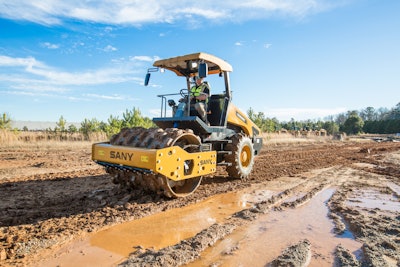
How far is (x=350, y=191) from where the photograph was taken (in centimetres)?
669

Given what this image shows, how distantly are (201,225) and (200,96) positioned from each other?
11.1ft

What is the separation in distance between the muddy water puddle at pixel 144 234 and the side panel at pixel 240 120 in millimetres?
2668

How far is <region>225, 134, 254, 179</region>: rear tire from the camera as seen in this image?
7.12m

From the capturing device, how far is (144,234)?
150 inches

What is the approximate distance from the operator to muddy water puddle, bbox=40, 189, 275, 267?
215cm

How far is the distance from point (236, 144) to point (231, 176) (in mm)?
901

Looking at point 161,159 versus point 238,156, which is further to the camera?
point 238,156

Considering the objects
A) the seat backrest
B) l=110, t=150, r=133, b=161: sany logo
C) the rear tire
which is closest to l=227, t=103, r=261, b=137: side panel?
the seat backrest

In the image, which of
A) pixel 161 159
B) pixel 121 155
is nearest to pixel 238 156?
pixel 161 159

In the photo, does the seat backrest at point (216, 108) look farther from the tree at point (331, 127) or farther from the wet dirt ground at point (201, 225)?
the tree at point (331, 127)

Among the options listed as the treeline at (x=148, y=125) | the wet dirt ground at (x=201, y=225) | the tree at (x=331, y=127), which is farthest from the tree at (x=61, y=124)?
the tree at (x=331, y=127)

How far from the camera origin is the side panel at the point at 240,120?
295 inches

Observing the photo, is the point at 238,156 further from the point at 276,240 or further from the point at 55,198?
the point at 55,198

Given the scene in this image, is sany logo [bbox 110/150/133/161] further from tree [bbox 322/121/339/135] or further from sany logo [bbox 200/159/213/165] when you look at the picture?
tree [bbox 322/121/339/135]
